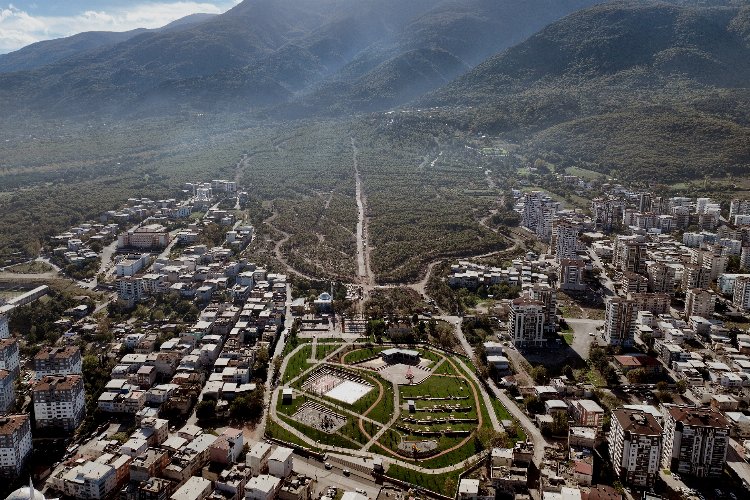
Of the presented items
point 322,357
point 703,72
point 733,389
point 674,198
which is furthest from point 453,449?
point 703,72

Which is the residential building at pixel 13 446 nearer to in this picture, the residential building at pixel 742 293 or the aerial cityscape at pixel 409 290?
the aerial cityscape at pixel 409 290

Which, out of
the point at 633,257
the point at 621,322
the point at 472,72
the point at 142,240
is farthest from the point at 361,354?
the point at 472,72

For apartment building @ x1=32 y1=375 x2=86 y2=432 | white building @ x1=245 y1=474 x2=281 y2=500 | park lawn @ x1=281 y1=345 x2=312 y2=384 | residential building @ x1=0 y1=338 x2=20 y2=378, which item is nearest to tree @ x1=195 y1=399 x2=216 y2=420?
park lawn @ x1=281 y1=345 x2=312 y2=384

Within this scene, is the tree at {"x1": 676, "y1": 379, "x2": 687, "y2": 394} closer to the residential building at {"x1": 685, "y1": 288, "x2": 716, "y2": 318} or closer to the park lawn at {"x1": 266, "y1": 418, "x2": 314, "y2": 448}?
the residential building at {"x1": 685, "y1": 288, "x2": 716, "y2": 318}

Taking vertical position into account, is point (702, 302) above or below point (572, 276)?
below

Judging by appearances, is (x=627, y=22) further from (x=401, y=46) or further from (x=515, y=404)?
(x=515, y=404)

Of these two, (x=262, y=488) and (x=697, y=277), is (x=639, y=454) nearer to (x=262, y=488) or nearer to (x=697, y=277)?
(x=262, y=488)

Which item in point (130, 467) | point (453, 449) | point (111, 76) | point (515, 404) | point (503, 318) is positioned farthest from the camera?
point (111, 76)
